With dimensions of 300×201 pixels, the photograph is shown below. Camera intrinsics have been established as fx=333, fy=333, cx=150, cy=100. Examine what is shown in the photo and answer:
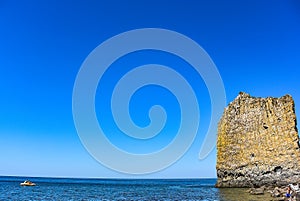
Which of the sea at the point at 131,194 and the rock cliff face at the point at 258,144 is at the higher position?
the rock cliff face at the point at 258,144

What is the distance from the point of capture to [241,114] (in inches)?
2224

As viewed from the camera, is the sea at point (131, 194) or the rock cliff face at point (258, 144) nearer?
the sea at point (131, 194)

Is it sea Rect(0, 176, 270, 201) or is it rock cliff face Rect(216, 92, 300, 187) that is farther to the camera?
rock cliff face Rect(216, 92, 300, 187)

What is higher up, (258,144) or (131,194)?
(258,144)

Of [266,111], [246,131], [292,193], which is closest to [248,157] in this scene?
[246,131]

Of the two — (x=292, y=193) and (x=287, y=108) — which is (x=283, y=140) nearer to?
(x=287, y=108)

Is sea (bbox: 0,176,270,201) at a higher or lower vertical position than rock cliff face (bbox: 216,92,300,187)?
lower

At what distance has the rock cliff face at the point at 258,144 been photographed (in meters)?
49.8

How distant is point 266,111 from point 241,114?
4.36 m

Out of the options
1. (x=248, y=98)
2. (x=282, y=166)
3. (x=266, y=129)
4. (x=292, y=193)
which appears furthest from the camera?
(x=248, y=98)

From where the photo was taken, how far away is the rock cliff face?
49812 mm

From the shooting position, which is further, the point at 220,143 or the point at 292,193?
the point at 220,143

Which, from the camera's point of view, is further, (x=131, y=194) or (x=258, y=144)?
(x=258, y=144)

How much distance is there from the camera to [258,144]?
5269 centimetres
